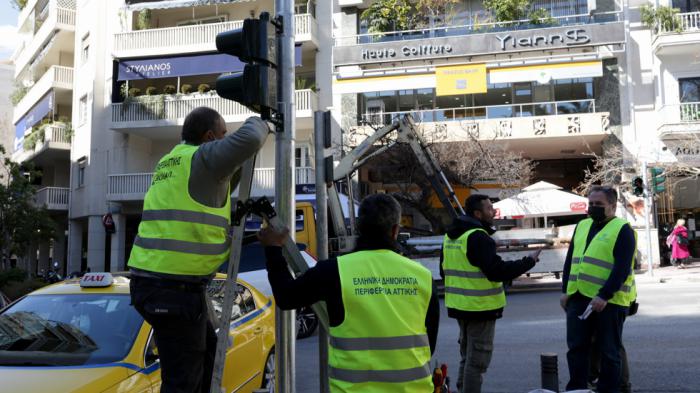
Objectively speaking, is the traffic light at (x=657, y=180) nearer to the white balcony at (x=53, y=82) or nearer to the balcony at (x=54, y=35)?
the white balcony at (x=53, y=82)

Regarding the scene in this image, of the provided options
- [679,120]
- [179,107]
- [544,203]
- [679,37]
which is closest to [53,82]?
[179,107]

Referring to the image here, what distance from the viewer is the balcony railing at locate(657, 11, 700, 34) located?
73.5 feet

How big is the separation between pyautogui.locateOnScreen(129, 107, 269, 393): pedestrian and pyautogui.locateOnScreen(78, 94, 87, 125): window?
28066 mm

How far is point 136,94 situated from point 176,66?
8.05ft

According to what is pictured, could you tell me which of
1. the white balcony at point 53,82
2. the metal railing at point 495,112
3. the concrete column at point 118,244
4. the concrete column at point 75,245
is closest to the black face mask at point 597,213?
the metal railing at point 495,112

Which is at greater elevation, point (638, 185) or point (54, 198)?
point (54, 198)

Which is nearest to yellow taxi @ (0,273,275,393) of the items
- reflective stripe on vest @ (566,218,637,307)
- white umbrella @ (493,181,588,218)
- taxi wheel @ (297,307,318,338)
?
reflective stripe on vest @ (566,218,637,307)

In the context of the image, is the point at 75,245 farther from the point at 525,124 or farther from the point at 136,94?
the point at 525,124

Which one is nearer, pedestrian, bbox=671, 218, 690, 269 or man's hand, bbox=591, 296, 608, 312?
man's hand, bbox=591, 296, 608, 312

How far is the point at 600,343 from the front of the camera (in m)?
5.19

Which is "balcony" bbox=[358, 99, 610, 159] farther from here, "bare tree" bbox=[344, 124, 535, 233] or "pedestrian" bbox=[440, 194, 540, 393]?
"pedestrian" bbox=[440, 194, 540, 393]

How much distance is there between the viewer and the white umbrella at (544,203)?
18500 mm

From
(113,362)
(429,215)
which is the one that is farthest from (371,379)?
(429,215)

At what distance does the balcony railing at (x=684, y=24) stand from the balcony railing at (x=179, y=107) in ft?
44.2
